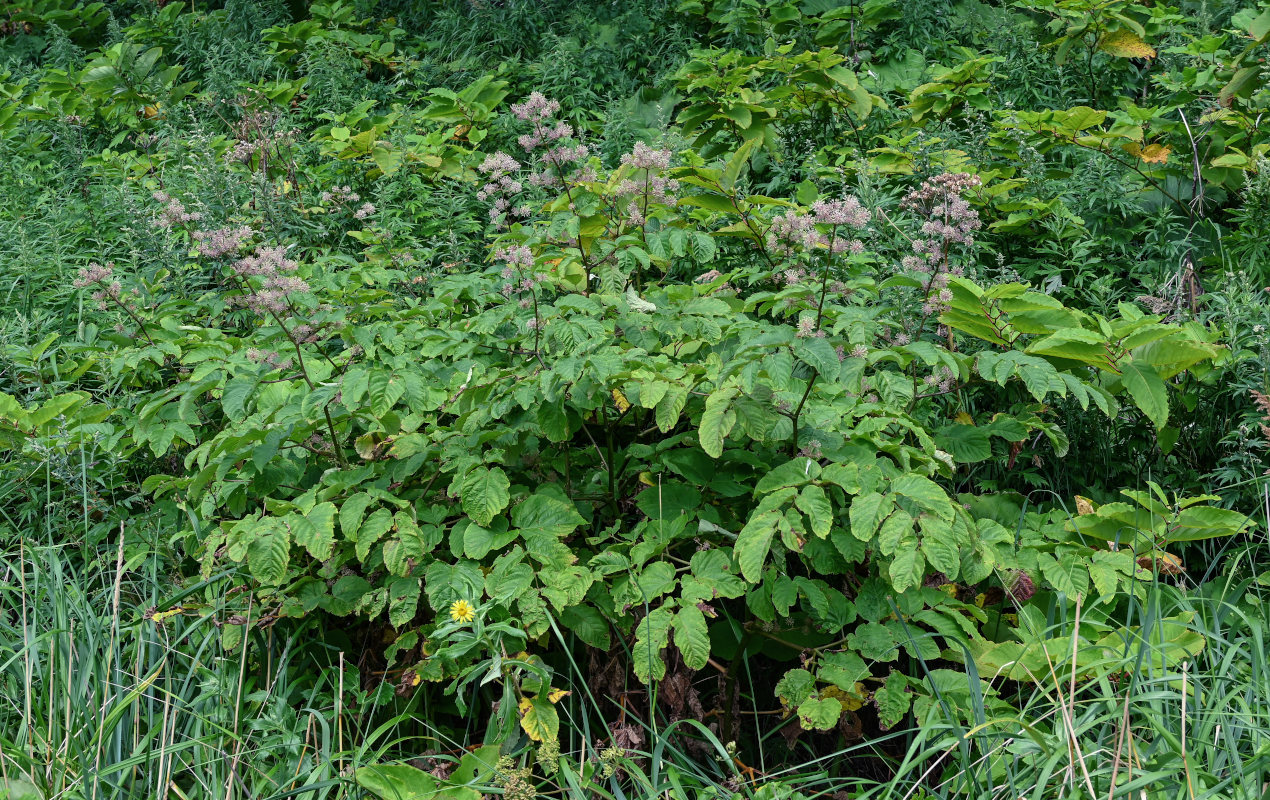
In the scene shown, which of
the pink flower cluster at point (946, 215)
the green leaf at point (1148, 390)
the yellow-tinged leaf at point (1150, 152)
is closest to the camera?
the green leaf at point (1148, 390)

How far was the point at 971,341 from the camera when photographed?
343 cm

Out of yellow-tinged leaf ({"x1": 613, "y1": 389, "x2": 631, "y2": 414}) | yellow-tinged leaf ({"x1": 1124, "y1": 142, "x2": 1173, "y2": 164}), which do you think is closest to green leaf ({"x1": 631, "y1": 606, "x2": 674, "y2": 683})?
yellow-tinged leaf ({"x1": 613, "y1": 389, "x2": 631, "y2": 414})

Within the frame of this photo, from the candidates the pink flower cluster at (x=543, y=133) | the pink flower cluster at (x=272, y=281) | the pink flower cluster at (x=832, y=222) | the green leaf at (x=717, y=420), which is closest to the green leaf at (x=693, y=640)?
the green leaf at (x=717, y=420)

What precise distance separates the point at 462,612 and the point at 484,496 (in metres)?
0.30

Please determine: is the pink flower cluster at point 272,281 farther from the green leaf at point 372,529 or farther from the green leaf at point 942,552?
the green leaf at point 942,552

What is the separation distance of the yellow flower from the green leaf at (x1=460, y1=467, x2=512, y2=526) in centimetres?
23

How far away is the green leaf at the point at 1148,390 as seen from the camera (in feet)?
8.79

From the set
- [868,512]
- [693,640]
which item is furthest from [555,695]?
[868,512]

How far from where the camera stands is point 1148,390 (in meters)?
2.69

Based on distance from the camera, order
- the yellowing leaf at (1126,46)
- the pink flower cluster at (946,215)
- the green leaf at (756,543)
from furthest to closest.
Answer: the yellowing leaf at (1126,46) → the pink flower cluster at (946,215) → the green leaf at (756,543)

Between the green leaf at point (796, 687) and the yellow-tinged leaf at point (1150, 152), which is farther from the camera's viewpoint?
the yellow-tinged leaf at point (1150, 152)

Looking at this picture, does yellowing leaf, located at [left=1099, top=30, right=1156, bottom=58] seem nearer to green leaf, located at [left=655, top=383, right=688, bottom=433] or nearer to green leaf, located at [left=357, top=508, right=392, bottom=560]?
green leaf, located at [left=655, top=383, right=688, bottom=433]

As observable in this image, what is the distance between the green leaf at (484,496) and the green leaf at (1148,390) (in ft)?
5.54

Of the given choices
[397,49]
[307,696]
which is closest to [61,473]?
[307,696]
